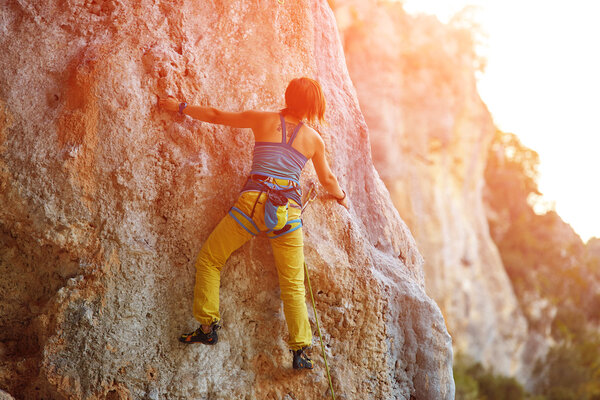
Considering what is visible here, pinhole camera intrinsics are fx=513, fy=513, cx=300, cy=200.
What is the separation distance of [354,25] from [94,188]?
962 centimetres

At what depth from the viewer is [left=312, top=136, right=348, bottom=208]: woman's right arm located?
10.7ft

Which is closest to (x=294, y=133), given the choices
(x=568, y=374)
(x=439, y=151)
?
(x=439, y=151)

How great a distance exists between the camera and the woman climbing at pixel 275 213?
3.00 meters

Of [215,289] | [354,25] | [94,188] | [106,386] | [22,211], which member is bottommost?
[106,386]

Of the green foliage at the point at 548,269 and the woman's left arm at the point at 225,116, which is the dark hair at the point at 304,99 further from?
the green foliage at the point at 548,269

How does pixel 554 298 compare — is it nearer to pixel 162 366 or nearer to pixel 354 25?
pixel 354 25

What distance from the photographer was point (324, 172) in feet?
11.1

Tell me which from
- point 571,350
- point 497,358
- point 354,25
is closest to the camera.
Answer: point 354,25

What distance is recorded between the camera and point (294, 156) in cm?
314

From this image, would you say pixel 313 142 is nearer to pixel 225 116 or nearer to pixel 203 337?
pixel 225 116

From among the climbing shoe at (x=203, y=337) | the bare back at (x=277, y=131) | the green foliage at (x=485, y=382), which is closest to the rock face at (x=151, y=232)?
the climbing shoe at (x=203, y=337)

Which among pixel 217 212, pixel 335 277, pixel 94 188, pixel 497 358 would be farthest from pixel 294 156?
pixel 497 358

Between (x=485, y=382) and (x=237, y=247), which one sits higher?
(x=485, y=382)

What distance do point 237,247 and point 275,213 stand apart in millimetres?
347
